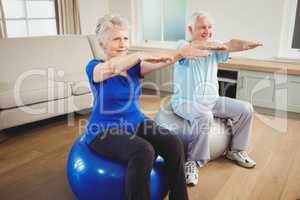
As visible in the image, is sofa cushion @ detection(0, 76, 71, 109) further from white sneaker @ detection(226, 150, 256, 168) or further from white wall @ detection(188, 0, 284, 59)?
white wall @ detection(188, 0, 284, 59)

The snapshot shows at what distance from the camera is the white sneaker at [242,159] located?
83.5 inches

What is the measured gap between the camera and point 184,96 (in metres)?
2.04

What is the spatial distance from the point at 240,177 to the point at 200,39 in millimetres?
982

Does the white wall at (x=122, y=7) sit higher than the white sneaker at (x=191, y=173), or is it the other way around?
the white wall at (x=122, y=7)

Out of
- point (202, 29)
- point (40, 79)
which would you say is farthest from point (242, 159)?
point (40, 79)

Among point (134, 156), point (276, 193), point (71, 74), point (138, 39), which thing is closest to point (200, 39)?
point (134, 156)

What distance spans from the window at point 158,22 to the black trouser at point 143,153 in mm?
2855

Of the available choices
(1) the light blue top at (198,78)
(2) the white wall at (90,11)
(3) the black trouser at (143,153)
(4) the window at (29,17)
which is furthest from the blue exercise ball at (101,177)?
(2) the white wall at (90,11)

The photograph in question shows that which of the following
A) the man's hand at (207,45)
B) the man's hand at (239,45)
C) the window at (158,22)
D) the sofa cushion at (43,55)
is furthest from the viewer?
the window at (158,22)

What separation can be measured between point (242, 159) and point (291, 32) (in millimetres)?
1896

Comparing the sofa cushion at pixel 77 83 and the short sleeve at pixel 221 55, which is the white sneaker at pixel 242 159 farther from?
the sofa cushion at pixel 77 83

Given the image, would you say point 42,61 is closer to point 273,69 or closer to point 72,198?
point 72,198

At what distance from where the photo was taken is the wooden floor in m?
1.83

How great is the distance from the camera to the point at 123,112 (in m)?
1.55
